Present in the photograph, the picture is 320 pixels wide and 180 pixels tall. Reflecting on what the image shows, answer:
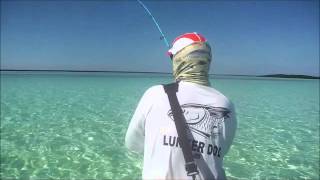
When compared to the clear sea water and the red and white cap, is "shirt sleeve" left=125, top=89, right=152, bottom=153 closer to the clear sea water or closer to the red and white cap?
the red and white cap

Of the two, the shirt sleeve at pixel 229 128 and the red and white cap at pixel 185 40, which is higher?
the red and white cap at pixel 185 40

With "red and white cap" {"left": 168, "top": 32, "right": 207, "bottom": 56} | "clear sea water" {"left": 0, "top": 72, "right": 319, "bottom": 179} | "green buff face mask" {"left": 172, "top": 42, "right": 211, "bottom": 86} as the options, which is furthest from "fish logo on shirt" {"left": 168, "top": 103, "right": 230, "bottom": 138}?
"clear sea water" {"left": 0, "top": 72, "right": 319, "bottom": 179}

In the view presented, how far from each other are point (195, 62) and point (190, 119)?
0.41 m

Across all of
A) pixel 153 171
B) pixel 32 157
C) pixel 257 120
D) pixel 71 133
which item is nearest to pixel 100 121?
pixel 71 133

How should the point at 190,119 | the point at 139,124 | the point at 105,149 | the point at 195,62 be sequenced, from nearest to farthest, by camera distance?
the point at 190,119, the point at 195,62, the point at 139,124, the point at 105,149

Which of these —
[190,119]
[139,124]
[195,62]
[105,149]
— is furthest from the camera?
[105,149]

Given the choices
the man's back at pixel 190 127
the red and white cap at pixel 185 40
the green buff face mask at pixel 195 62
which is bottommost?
the man's back at pixel 190 127

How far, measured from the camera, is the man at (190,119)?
7.07 ft

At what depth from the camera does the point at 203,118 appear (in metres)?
2.18

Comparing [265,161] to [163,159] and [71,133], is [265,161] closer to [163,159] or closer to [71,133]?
[71,133]

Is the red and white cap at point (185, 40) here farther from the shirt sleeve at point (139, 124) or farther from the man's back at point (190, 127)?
the shirt sleeve at point (139, 124)

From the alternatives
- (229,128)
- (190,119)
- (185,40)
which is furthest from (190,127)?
(185,40)

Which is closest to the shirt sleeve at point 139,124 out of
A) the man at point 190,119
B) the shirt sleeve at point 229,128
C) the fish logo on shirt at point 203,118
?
the man at point 190,119

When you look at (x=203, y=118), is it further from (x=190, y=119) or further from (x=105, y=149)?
(x=105, y=149)
